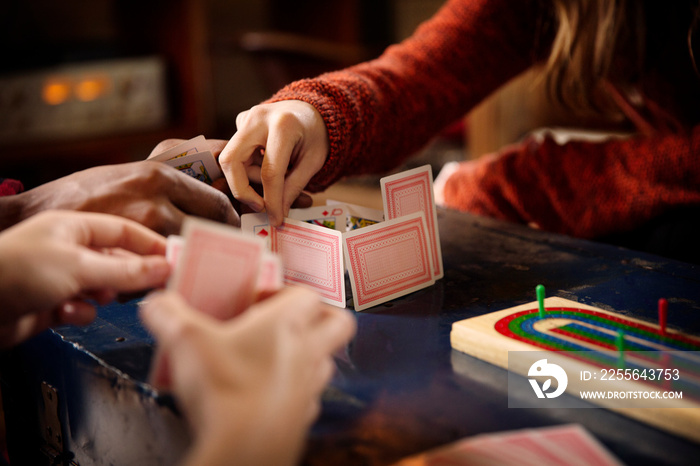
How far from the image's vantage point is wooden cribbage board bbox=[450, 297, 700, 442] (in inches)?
25.9

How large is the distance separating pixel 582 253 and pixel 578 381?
0.49 m

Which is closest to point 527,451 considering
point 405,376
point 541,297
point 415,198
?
point 405,376

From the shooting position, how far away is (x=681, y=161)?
1328mm

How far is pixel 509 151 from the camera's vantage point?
5.23 ft

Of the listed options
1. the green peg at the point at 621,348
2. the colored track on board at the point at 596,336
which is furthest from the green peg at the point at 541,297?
the green peg at the point at 621,348

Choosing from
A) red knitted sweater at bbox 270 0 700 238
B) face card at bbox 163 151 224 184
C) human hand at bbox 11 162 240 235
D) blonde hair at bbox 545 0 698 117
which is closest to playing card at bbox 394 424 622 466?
human hand at bbox 11 162 240 235

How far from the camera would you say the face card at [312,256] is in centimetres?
89

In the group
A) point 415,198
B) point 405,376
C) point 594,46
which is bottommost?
point 405,376

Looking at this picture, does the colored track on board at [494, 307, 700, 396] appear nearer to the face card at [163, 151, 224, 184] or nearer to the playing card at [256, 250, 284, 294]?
the playing card at [256, 250, 284, 294]

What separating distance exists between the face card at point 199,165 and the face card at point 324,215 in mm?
130

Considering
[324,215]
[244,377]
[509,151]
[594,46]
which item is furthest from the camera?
[509,151]

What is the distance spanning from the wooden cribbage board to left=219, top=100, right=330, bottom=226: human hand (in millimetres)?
332

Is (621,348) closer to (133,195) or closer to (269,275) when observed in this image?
(269,275)

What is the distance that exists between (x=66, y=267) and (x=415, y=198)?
21.7 inches
